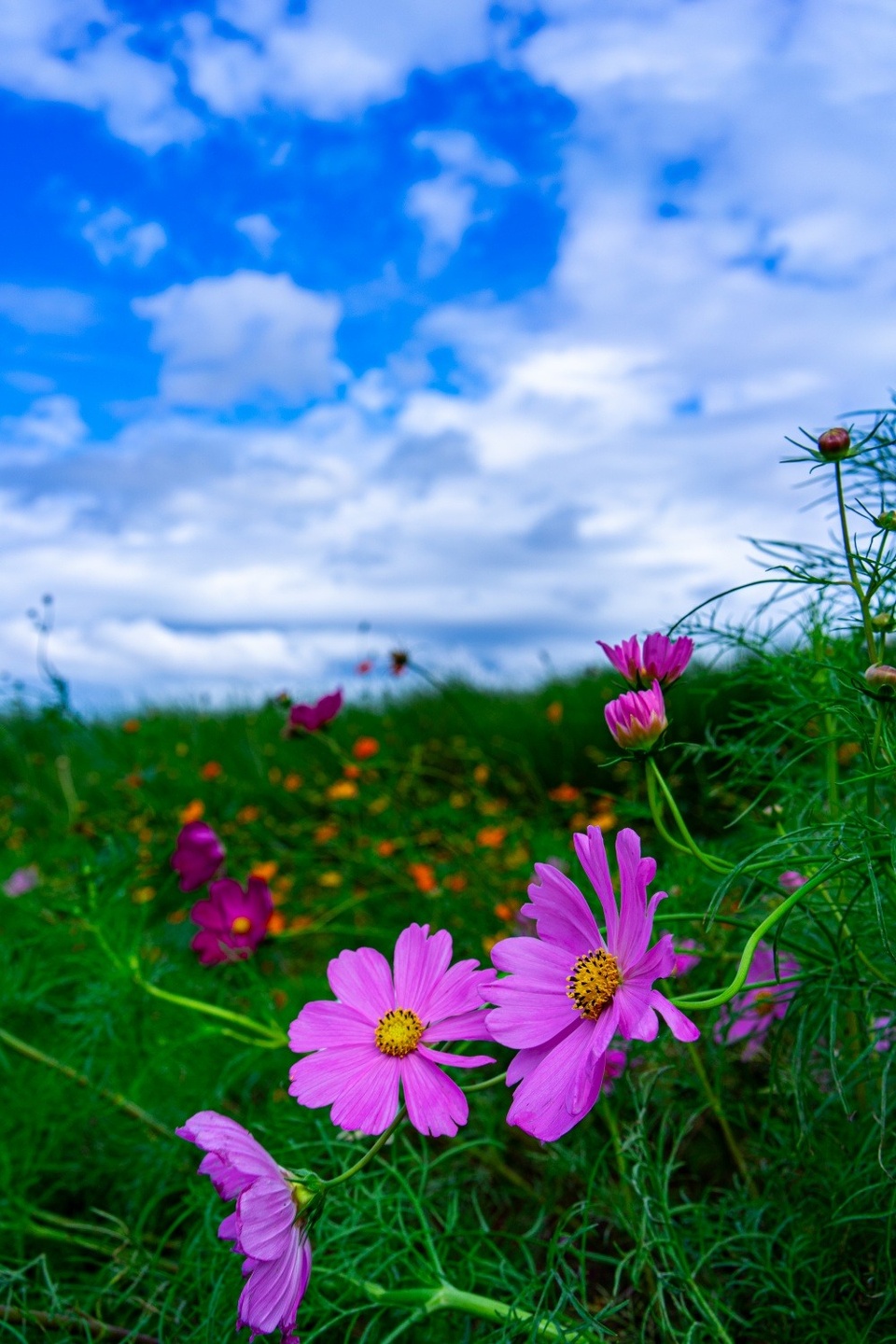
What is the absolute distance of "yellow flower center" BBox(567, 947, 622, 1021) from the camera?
70cm

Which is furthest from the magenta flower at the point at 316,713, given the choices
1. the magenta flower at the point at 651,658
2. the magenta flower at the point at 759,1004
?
the magenta flower at the point at 651,658

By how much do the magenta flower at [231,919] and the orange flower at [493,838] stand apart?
0.90 m

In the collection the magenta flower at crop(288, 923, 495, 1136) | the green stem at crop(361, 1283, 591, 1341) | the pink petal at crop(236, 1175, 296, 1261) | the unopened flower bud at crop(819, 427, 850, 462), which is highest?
the unopened flower bud at crop(819, 427, 850, 462)

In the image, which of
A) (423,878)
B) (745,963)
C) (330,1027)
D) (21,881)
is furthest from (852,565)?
(21,881)

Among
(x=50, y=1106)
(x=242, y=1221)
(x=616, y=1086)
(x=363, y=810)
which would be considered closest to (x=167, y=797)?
(x=363, y=810)

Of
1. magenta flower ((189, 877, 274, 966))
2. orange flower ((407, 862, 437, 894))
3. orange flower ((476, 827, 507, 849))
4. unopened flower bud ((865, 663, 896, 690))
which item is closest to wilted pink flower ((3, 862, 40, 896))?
orange flower ((407, 862, 437, 894))

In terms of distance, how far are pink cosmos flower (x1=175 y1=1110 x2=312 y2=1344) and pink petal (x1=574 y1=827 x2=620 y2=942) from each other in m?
0.28

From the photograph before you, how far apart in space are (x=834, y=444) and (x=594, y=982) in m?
0.47

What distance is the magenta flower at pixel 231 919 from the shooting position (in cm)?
152

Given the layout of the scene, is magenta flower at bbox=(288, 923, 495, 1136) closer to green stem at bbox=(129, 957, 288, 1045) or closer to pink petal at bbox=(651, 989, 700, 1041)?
pink petal at bbox=(651, 989, 700, 1041)

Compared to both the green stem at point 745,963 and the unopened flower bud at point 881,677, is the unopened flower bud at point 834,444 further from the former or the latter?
the green stem at point 745,963

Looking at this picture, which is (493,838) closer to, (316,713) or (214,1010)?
(316,713)

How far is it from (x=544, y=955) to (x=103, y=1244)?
1.06 m

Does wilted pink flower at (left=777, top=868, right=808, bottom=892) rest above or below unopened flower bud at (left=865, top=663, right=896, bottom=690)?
below
